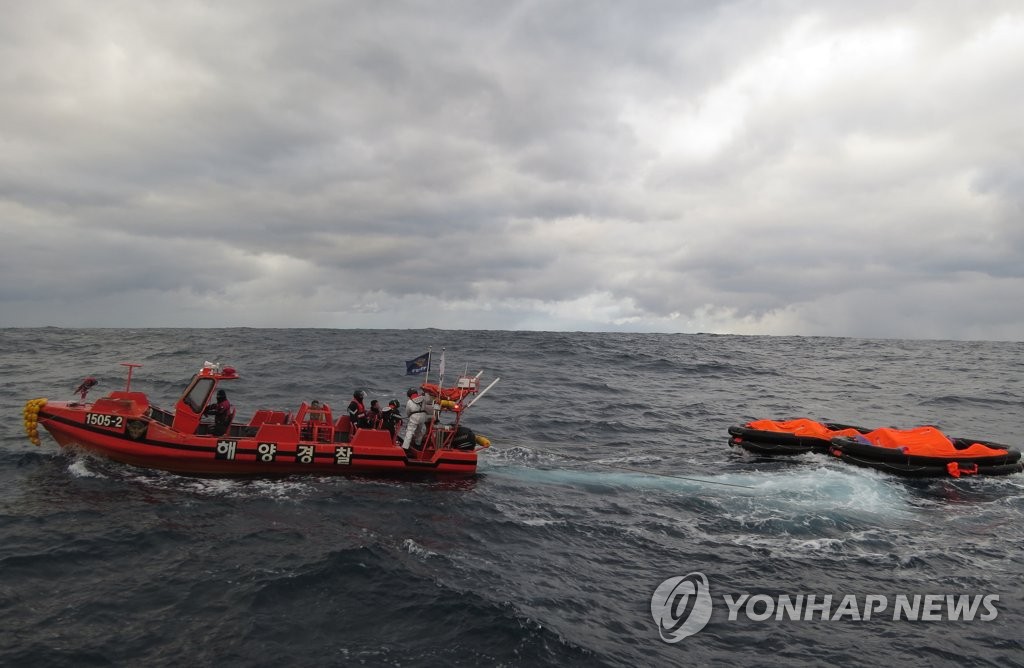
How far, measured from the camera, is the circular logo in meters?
9.27

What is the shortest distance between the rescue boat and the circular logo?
8068mm

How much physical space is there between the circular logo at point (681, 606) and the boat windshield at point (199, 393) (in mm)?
13707

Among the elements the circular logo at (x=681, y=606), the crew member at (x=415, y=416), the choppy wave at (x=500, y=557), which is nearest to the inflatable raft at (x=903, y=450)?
the choppy wave at (x=500, y=557)

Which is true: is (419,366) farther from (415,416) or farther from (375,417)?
(375,417)

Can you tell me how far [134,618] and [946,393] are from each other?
45.7 meters

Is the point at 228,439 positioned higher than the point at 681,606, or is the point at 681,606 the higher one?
the point at 228,439

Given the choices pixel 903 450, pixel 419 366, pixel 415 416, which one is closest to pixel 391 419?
pixel 415 416

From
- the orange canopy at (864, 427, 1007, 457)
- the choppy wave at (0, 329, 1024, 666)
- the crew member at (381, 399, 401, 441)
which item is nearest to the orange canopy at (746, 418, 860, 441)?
the choppy wave at (0, 329, 1024, 666)

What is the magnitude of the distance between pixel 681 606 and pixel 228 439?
1272 centimetres

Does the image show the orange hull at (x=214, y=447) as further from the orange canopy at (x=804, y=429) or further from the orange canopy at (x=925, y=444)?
the orange canopy at (x=925, y=444)

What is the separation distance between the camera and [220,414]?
17.0 meters

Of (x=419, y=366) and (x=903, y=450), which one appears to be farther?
(x=903, y=450)

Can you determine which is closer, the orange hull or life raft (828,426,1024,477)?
the orange hull

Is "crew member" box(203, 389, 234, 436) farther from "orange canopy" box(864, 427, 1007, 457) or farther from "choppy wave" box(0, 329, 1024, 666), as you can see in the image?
"orange canopy" box(864, 427, 1007, 457)
